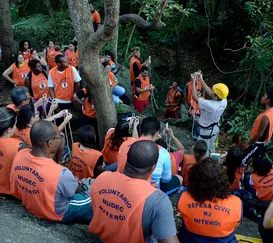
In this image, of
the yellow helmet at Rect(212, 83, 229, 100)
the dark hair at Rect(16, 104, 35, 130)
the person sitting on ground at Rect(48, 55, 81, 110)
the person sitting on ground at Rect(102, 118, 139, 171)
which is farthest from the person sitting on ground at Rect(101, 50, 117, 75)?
the dark hair at Rect(16, 104, 35, 130)

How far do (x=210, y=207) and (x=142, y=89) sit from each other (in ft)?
23.1

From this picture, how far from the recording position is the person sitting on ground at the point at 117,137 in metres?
5.08

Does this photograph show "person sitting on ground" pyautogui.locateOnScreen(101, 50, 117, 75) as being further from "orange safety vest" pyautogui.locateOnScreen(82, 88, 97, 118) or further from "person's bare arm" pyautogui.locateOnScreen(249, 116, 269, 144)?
"person's bare arm" pyautogui.locateOnScreen(249, 116, 269, 144)

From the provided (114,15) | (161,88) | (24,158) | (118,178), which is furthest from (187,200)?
(161,88)

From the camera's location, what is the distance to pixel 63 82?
6.84 m

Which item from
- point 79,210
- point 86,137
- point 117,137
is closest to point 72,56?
point 117,137

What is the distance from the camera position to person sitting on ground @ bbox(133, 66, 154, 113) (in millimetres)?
9953

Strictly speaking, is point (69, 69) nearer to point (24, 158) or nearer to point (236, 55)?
point (24, 158)

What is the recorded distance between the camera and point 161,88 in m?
13.9

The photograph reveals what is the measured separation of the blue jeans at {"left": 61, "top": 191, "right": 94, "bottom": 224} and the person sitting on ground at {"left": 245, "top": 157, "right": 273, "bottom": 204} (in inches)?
97.4

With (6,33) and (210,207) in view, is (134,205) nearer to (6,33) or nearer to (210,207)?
(210,207)

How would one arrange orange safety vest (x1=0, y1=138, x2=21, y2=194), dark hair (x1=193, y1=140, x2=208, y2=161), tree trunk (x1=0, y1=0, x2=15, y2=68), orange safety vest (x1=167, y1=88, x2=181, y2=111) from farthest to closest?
orange safety vest (x1=167, y1=88, x2=181, y2=111), tree trunk (x1=0, y1=0, x2=15, y2=68), dark hair (x1=193, y1=140, x2=208, y2=161), orange safety vest (x1=0, y1=138, x2=21, y2=194)

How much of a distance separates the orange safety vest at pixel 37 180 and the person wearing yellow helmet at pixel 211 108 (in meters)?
3.35

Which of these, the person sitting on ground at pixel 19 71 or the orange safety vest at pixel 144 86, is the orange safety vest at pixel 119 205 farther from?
the orange safety vest at pixel 144 86
